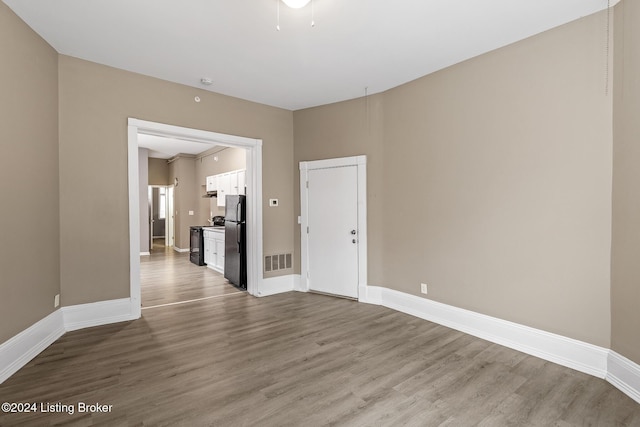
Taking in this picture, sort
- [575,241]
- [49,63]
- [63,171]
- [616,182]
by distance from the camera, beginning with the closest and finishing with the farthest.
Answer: [616,182], [575,241], [49,63], [63,171]

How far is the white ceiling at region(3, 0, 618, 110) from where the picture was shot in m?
2.54

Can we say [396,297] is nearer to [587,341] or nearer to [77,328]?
[587,341]

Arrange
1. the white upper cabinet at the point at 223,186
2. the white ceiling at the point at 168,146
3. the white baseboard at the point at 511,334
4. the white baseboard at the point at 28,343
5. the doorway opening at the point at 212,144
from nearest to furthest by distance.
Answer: the white baseboard at the point at 28,343 < the white baseboard at the point at 511,334 < the doorway opening at the point at 212,144 < the white upper cabinet at the point at 223,186 < the white ceiling at the point at 168,146

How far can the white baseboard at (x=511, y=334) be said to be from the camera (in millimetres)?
2584

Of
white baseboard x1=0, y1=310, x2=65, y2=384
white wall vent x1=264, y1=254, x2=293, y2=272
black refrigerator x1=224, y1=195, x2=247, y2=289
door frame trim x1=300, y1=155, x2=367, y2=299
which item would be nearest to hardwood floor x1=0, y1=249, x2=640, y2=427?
white baseboard x1=0, y1=310, x2=65, y2=384

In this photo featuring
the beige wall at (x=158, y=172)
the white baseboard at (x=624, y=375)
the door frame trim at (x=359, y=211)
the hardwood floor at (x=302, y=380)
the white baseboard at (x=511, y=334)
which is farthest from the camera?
the beige wall at (x=158, y=172)

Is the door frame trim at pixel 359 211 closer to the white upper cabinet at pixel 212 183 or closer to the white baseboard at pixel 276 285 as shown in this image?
the white baseboard at pixel 276 285

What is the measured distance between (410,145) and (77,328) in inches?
174

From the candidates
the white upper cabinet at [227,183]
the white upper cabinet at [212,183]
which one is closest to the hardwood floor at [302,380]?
the white upper cabinet at [227,183]

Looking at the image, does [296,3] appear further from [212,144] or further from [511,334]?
[511,334]

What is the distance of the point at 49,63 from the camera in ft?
10.4

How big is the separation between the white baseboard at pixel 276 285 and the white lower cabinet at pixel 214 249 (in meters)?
2.14

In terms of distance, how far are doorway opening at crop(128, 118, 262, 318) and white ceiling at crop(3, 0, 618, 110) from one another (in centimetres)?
67

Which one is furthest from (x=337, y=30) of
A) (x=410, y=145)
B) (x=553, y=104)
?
(x=553, y=104)
